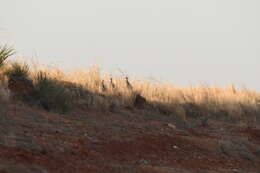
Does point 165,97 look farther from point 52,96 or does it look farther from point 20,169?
point 20,169

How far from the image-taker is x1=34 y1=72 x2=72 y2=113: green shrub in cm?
1094

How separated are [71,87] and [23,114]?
163 inches

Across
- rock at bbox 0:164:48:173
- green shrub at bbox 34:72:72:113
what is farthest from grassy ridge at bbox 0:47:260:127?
rock at bbox 0:164:48:173

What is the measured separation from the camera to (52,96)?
11102mm

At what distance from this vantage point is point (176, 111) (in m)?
14.1

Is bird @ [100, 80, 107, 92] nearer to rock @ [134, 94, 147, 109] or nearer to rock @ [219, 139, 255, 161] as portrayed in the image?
rock @ [134, 94, 147, 109]

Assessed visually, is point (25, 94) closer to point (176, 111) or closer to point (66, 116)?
point (66, 116)

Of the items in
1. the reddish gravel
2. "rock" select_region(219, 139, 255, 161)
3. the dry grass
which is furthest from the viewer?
the dry grass

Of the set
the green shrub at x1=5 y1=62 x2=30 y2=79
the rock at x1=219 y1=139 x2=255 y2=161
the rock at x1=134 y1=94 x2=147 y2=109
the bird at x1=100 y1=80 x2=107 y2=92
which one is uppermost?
the green shrub at x1=5 y1=62 x2=30 y2=79

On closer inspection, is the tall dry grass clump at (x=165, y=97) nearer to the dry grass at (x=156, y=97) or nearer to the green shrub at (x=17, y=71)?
the dry grass at (x=156, y=97)

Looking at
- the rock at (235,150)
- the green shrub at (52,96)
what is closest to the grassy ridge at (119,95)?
the green shrub at (52,96)

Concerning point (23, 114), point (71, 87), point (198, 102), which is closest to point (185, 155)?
point (23, 114)

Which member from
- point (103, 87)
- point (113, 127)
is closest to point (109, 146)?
point (113, 127)

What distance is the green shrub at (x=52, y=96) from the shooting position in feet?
35.9
